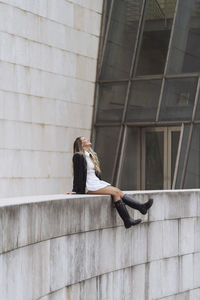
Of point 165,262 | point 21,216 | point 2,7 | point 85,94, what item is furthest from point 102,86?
point 21,216

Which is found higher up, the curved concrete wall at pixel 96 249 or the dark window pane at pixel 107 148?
the dark window pane at pixel 107 148

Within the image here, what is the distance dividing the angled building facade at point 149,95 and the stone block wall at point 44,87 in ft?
1.88

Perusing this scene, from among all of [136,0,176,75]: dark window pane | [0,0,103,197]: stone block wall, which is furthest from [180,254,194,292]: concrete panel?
Result: [136,0,176,75]: dark window pane

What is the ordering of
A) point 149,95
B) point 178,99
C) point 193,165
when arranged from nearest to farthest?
point 193,165 → point 178,99 → point 149,95

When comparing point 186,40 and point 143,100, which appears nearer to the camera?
point 186,40

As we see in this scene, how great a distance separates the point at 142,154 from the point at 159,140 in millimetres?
780

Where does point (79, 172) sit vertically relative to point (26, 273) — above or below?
above

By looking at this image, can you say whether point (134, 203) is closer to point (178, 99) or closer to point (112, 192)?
point (112, 192)

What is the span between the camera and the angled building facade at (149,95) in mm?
22047

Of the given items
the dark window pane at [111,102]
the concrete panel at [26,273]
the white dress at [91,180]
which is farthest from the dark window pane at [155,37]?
the concrete panel at [26,273]

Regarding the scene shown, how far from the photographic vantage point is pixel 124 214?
11.2m

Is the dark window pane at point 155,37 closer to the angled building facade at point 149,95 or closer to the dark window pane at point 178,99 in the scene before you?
the angled building facade at point 149,95

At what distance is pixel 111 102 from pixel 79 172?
12.3 m

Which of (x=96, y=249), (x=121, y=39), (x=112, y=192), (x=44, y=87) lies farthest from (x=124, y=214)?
(x=121, y=39)
